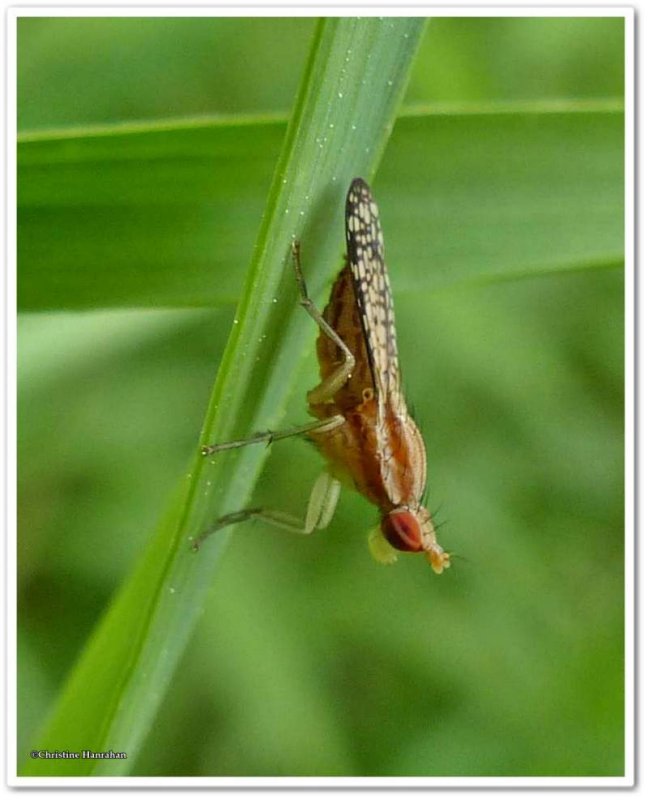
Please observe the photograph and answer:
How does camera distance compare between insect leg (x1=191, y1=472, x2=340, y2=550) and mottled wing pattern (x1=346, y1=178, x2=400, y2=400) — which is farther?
insect leg (x1=191, y1=472, x2=340, y2=550)

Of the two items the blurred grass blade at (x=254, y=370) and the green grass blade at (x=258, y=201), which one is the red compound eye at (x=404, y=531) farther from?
the green grass blade at (x=258, y=201)

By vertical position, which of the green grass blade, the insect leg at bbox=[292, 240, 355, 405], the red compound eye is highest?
the green grass blade

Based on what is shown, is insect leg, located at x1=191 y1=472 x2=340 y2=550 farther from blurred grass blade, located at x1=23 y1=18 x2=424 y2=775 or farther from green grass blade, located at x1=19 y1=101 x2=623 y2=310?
green grass blade, located at x1=19 y1=101 x2=623 y2=310

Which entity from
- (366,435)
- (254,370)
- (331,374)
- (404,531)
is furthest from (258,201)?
(404,531)

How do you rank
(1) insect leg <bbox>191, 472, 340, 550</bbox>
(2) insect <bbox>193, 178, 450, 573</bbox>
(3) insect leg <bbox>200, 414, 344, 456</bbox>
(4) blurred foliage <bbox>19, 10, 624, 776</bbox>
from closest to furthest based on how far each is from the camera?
(3) insect leg <bbox>200, 414, 344, 456</bbox> < (2) insect <bbox>193, 178, 450, 573</bbox> < (1) insect leg <bbox>191, 472, 340, 550</bbox> < (4) blurred foliage <bbox>19, 10, 624, 776</bbox>

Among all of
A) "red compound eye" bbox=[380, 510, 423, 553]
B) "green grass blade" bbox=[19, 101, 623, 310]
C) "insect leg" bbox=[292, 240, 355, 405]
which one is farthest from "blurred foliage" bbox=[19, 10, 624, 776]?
"green grass blade" bbox=[19, 101, 623, 310]

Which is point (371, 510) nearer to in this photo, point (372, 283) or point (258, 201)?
point (372, 283)
